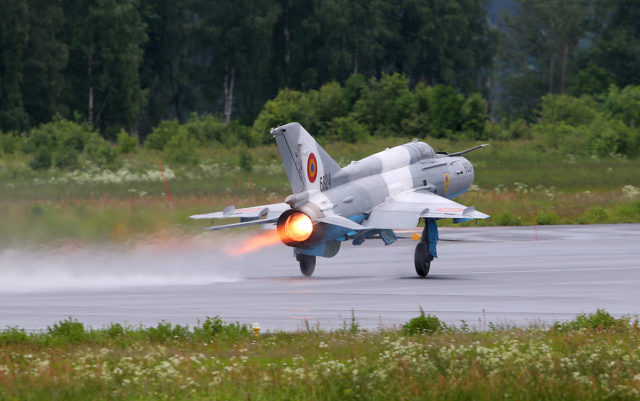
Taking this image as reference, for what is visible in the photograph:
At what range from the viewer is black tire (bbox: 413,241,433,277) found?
2206cm

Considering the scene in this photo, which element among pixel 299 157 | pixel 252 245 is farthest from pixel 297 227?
pixel 252 245

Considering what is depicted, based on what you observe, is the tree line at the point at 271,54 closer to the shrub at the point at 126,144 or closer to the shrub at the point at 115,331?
the shrub at the point at 126,144

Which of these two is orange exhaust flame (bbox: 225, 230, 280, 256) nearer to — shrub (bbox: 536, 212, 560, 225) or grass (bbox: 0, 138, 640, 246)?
grass (bbox: 0, 138, 640, 246)

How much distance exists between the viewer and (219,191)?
137ft

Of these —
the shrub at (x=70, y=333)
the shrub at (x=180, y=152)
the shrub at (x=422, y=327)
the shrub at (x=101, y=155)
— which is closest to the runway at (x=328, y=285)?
the shrub at (x=422, y=327)

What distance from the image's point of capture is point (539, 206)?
3819 centimetres

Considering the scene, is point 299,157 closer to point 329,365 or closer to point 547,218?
point 329,365

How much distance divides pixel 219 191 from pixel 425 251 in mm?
20664

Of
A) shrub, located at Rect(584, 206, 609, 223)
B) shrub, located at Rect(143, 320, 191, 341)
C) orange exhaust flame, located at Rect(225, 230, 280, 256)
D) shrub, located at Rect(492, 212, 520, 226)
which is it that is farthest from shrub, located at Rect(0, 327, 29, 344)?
shrub, located at Rect(584, 206, 609, 223)

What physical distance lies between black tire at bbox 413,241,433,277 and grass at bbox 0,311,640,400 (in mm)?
7861

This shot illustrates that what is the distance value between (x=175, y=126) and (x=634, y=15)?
2398 inches

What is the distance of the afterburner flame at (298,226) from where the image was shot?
20.7 metres

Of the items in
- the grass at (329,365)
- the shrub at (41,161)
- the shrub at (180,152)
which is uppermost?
the shrub at (180,152)

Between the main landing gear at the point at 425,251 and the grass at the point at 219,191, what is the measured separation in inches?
217
